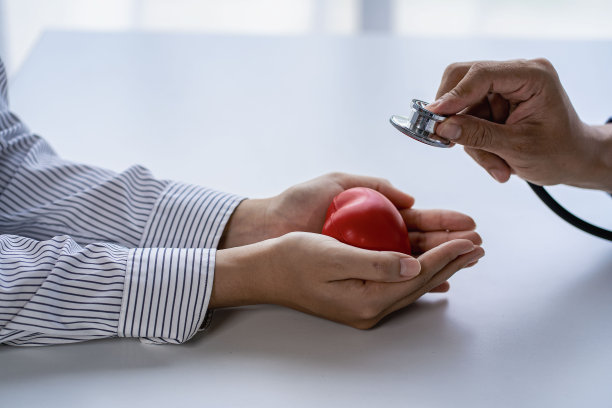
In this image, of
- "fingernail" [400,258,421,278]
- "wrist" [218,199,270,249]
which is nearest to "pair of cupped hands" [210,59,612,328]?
"fingernail" [400,258,421,278]

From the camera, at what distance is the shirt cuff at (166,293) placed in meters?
0.79

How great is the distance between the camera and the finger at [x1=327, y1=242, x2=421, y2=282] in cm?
76

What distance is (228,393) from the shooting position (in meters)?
0.71

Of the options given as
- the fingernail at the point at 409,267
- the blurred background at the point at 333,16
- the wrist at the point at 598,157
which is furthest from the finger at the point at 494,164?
the blurred background at the point at 333,16

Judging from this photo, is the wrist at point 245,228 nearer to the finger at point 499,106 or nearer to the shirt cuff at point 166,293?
the shirt cuff at point 166,293

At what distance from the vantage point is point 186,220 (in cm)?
95

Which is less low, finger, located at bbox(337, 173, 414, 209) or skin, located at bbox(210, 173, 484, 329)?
finger, located at bbox(337, 173, 414, 209)

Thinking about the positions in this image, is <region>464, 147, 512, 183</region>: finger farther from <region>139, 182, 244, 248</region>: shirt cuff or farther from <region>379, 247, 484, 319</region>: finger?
<region>139, 182, 244, 248</region>: shirt cuff

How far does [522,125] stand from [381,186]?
0.68ft

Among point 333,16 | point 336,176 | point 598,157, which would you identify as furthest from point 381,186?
point 333,16

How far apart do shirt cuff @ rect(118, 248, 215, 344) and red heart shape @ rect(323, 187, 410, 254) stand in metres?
0.16

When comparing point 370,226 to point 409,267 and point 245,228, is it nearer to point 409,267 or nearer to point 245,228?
point 409,267

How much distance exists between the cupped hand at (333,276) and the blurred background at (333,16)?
2254mm

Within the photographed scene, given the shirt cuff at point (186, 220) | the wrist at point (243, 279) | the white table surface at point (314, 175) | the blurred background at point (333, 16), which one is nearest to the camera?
the white table surface at point (314, 175)
